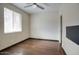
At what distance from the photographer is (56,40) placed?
332 centimetres

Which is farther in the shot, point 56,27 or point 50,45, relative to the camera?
point 56,27

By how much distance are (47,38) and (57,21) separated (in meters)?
0.69

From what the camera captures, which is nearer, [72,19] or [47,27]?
[72,19]

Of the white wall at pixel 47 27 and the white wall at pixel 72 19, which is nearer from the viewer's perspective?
the white wall at pixel 72 19

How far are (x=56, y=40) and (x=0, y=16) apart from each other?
1.98 meters

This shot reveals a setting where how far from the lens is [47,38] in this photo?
10.8ft

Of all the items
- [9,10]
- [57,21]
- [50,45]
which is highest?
[9,10]

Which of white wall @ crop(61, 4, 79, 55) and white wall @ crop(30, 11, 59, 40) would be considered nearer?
white wall @ crop(61, 4, 79, 55)

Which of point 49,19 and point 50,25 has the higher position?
point 49,19

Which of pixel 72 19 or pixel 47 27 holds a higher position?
pixel 72 19
